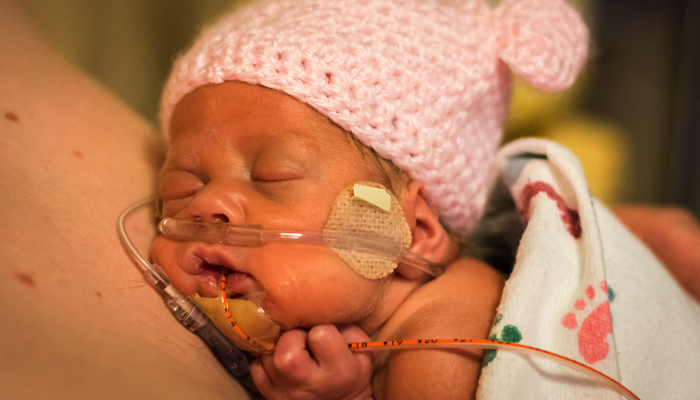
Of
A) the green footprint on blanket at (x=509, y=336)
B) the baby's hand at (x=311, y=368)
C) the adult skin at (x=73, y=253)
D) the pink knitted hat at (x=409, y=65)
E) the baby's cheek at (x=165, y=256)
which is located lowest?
the baby's hand at (x=311, y=368)

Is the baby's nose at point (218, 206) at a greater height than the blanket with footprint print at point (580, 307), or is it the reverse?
the baby's nose at point (218, 206)

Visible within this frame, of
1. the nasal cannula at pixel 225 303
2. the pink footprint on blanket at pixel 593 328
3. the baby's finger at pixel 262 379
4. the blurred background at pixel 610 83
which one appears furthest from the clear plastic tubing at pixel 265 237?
the blurred background at pixel 610 83

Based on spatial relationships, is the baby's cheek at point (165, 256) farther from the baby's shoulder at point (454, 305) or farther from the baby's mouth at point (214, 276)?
the baby's shoulder at point (454, 305)

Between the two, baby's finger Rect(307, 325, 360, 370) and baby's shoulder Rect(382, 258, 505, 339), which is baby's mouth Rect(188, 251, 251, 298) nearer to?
baby's finger Rect(307, 325, 360, 370)

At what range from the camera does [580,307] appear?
939mm

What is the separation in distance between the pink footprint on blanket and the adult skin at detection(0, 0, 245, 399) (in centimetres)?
64

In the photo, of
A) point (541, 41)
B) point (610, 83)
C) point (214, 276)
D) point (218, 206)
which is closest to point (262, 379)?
point (214, 276)

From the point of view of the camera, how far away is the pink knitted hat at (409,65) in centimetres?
94

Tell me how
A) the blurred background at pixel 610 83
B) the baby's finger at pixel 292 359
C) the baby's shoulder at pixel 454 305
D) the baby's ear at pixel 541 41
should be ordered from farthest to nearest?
1. the blurred background at pixel 610 83
2. the baby's ear at pixel 541 41
3. the baby's shoulder at pixel 454 305
4. the baby's finger at pixel 292 359

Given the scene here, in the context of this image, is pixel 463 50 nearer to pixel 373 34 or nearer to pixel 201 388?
pixel 373 34

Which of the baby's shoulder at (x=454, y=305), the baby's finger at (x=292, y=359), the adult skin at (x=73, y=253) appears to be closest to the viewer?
the adult skin at (x=73, y=253)

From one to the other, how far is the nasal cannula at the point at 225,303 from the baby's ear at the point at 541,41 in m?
0.55

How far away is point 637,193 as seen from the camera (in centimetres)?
250

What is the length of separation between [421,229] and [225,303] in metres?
0.47
